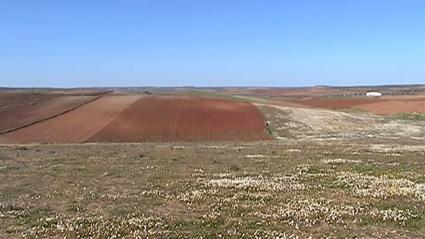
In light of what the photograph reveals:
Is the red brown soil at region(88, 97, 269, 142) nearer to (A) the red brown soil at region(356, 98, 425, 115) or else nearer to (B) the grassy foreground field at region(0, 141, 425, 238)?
(B) the grassy foreground field at region(0, 141, 425, 238)

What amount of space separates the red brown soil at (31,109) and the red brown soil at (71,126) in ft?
7.59

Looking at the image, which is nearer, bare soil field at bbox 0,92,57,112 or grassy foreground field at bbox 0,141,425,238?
grassy foreground field at bbox 0,141,425,238

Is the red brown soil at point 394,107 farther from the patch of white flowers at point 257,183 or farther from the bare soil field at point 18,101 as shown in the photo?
the patch of white flowers at point 257,183

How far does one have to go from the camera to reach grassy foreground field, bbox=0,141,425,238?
17609 millimetres

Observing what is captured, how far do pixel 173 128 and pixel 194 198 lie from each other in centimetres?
4313

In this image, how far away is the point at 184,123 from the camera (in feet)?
228

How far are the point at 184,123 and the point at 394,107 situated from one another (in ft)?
194

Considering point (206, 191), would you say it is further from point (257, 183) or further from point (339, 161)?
point (339, 161)

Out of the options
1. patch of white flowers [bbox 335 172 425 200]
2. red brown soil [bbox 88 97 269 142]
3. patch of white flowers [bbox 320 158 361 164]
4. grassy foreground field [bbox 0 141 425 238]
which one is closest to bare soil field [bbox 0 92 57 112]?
red brown soil [bbox 88 97 269 142]

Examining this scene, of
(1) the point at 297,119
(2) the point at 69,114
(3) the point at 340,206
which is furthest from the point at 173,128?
(3) the point at 340,206

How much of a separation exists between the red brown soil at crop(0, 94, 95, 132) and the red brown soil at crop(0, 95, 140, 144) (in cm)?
231

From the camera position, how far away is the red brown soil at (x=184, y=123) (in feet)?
201

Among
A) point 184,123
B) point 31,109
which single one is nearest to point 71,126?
point 184,123

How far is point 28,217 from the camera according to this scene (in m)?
19.5
